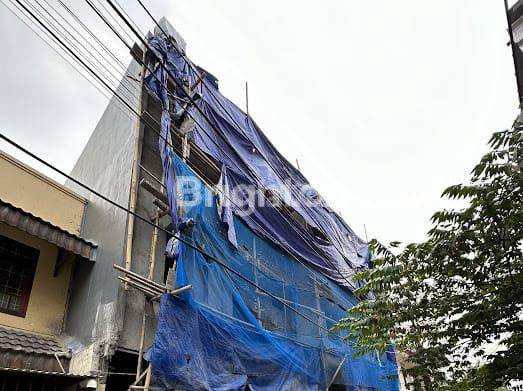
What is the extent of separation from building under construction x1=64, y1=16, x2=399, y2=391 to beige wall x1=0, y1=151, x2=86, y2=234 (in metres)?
0.33

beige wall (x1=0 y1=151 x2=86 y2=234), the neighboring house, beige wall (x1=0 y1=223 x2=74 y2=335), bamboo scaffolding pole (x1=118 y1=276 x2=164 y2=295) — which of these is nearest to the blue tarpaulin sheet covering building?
bamboo scaffolding pole (x1=118 y1=276 x2=164 y2=295)

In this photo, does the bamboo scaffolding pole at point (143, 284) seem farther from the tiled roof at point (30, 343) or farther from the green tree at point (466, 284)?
the green tree at point (466, 284)

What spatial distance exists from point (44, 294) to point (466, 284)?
725 centimetres

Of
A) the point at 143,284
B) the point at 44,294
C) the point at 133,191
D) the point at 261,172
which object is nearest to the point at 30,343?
the point at 44,294

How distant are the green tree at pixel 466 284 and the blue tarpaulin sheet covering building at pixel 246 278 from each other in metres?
1.77

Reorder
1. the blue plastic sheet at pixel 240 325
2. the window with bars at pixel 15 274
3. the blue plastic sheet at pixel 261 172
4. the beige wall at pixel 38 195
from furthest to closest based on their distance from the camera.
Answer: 1. the blue plastic sheet at pixel 261 172
2. the beige wall at pixel 38 195
3. the window with bars at pixel 15 274
4. the blue plastic sheet at pixel 240 325

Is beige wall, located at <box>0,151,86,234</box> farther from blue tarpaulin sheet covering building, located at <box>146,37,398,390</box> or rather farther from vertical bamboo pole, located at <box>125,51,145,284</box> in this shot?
blue tarpaulin sheet covering building, located at <box>146,37,398,390</box>

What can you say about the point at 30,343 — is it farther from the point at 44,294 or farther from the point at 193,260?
the point at 193,260

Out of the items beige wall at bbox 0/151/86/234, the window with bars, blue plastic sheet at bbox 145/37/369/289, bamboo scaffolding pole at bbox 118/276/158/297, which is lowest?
bamboo scaffolding pole at bbox 118/276/158/297

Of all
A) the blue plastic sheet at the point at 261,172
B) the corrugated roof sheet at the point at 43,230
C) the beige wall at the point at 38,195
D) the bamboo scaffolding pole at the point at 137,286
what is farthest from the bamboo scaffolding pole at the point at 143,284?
the beige wall at the point at 38,195

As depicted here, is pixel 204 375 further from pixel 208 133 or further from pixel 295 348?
pixel 208 133

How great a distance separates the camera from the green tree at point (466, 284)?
4.50m

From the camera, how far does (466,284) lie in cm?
588

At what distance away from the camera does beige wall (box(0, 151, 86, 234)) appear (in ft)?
23.7
